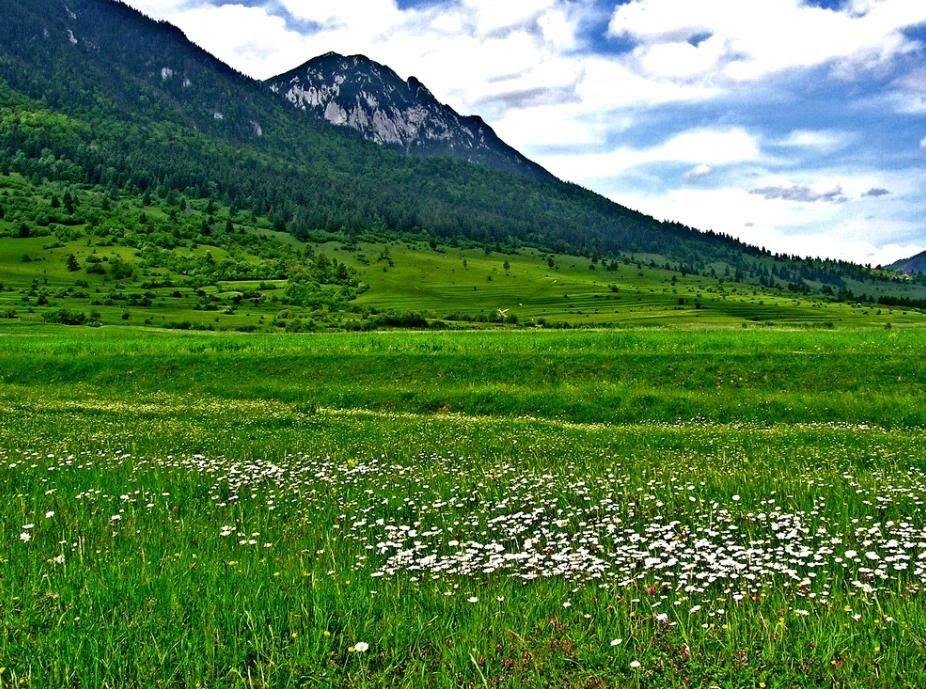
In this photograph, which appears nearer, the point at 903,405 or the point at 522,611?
the point at 522,611

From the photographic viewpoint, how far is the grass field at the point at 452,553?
626 centimetres

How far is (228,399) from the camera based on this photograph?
41719 mm

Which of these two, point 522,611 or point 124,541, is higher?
point 522,611

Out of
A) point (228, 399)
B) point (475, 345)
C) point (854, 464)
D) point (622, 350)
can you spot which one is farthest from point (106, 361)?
point (854, 464)

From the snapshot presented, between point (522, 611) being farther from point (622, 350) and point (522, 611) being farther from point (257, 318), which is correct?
point (257, 318)

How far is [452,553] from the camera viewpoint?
10.9 metres

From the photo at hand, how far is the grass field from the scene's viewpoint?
626 cm

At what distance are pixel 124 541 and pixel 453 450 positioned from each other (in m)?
10.6

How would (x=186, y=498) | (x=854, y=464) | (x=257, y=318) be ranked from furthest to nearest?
1. (x=257, y=318)
2. (x=854, y=464)
3. (x=186, y=498)

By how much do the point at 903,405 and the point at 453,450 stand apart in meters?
24.5

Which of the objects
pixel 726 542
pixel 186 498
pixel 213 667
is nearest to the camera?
pixel 213 667

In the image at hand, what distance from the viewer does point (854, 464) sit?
678 inches

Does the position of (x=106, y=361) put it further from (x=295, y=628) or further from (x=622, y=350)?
(x=295, y=628)

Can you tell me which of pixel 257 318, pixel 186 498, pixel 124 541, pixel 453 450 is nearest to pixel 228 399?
pixel 453 450
